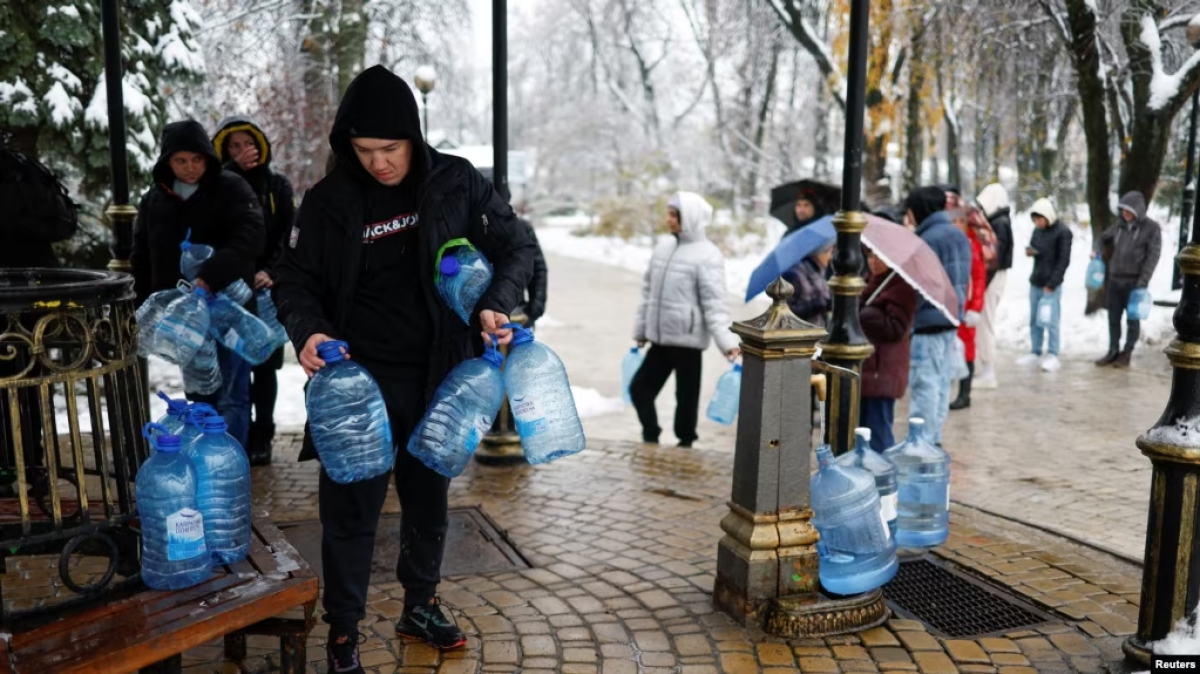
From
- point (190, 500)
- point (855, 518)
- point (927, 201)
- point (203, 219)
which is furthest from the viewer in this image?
point (927, 201)

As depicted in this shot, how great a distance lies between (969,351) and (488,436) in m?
5.25

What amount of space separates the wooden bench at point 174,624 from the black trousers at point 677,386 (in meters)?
4.08

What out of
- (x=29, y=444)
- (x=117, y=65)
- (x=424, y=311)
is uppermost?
(x=117, y=65)

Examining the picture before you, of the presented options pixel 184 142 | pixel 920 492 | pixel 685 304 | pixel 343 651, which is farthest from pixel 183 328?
pixel 920 492

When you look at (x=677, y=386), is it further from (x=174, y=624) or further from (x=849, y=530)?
(x=174, y=624)

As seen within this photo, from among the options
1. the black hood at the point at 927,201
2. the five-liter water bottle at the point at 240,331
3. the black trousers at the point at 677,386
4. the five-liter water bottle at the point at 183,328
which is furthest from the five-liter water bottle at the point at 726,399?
the five-liter water bottle at the point at 183,328

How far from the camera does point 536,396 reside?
3404 millimetres

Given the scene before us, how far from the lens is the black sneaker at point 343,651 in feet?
11.0

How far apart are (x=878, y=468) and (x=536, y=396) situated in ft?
5.67

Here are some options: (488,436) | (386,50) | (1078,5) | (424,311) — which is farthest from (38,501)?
(386,50)

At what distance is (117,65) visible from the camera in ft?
18.9

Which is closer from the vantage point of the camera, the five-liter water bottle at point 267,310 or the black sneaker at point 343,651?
the black sneaker at point 343,651

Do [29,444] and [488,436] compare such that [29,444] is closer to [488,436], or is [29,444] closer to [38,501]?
[38,501]

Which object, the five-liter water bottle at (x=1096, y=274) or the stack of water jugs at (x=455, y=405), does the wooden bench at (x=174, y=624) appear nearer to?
the stack of water jugs at (x=455, y=405)
